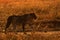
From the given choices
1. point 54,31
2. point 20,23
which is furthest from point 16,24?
point 54,31

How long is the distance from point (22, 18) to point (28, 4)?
9.5 inches

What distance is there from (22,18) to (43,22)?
1.12 ft

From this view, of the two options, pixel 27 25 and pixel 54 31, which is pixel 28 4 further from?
pixel 54 31

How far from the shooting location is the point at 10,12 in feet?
10.9

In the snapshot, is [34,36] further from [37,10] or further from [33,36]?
[37,10]

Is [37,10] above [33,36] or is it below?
above

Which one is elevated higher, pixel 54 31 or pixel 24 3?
pixel 24 3

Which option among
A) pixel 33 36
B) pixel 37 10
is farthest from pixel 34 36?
pixel 37 10

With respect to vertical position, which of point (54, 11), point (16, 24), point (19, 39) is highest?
point (54, 11)

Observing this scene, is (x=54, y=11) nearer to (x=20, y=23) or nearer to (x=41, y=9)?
(x=41, y=9)

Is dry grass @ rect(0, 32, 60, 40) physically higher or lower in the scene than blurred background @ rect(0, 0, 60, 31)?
lower

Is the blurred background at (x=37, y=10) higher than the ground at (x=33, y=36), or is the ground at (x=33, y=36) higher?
the blurred background at (x=37, y=10)

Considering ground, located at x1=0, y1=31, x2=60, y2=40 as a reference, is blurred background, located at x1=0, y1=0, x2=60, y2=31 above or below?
above

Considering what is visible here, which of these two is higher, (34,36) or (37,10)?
(37,10)
